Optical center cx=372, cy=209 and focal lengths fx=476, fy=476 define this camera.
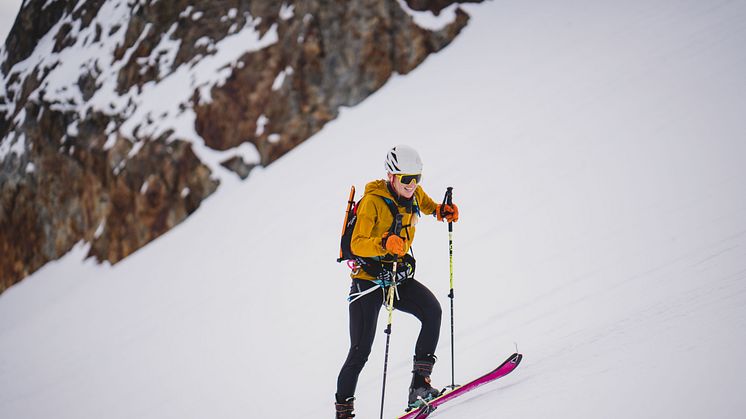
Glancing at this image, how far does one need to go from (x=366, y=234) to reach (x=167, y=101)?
16.6 m

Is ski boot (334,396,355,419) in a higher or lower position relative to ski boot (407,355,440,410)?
higher

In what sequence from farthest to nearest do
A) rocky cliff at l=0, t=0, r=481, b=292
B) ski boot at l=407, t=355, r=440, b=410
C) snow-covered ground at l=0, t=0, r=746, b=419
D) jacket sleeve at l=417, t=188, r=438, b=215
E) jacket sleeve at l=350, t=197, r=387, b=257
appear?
1. rocky cliff at l=0, t=0, r=481, b=292
2. jacket sleeve at l=417, t=188, r=438, b=215
3. ski boot at l=407, t=355, r=440, b=410
4. snow-covered ground at l=0, t=0, r=746, b=419
5. jacket sleeve at l=350, t=197, r=387, b=257

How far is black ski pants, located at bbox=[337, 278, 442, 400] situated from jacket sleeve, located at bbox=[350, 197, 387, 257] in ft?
1.49

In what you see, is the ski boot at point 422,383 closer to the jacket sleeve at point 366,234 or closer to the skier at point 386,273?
the skier at point 386,273

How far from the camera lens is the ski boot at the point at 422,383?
425 cm

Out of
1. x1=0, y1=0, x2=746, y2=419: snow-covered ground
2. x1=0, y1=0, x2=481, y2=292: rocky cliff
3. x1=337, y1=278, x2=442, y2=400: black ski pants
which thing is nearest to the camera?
x1=0, y1=0, x2=746, y2=419: snow-covered ground

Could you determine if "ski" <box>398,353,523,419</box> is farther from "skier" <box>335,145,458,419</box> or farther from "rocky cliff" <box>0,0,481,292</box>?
"rocky cliff" <box>0,0,481,292</box>

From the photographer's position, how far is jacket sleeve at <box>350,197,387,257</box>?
3.79m

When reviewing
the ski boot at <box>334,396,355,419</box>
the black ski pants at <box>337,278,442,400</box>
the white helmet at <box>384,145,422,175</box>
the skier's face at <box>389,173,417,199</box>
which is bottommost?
the ski boot at <box>334,396,355,419</box>

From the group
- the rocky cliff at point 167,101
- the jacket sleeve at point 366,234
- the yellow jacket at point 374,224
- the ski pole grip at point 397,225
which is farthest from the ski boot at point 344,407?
the rocky cliff at point 167,101

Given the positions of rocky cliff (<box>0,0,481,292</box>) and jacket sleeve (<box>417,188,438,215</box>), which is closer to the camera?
jacket sleeve (<box>417,188,438,215</box>)

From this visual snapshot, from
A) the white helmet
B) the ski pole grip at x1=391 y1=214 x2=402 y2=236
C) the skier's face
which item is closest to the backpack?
the ski pole grip at x1=391 y1=214 x2=402 y2=236

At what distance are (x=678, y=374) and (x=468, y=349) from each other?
272 centimetres

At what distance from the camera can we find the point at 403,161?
3.93m
